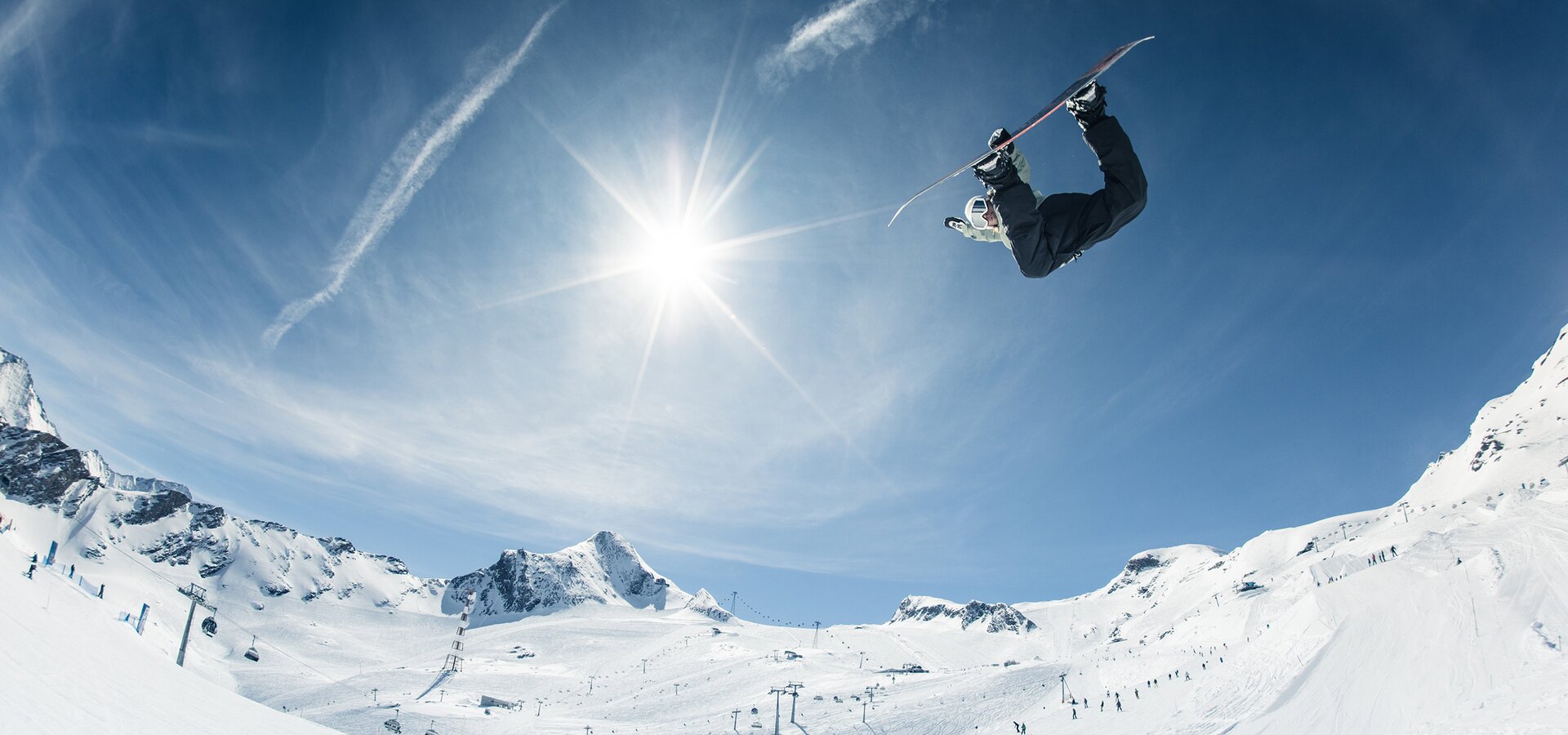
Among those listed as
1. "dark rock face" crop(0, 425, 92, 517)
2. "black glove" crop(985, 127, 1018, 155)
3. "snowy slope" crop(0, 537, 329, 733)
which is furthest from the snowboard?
"dark rock face" crop(0, 425, 92, 517)

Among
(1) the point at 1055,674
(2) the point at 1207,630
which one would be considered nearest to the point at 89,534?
(1) the point at 1055,674

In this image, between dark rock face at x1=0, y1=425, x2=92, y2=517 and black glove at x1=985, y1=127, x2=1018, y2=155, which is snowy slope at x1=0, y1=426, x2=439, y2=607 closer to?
dark rock face at x1=0, y1=425, x2=92, y2=517

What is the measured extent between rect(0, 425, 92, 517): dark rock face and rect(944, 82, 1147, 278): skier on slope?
25364cm

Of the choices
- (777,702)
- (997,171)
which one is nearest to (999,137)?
(997,171)

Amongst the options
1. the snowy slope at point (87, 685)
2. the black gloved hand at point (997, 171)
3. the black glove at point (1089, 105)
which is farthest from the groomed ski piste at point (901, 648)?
the black glove at point (1089, 105)

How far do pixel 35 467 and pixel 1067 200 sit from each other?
26365 cm

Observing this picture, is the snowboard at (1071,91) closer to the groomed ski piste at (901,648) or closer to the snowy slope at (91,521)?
the groomed ski piste at (901,648)

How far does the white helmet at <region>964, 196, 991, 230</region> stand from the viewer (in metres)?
6.29

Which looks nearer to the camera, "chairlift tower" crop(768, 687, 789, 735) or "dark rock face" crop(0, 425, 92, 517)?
"chairlift tower" crop(768, 687, 789, 735)

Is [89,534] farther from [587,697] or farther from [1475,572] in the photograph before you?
[1475,572]

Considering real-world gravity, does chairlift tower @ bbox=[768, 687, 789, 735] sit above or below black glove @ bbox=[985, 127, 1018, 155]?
below

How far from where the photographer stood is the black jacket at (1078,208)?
18.7 feet

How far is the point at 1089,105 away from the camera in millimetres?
5531

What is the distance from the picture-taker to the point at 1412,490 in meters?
168
